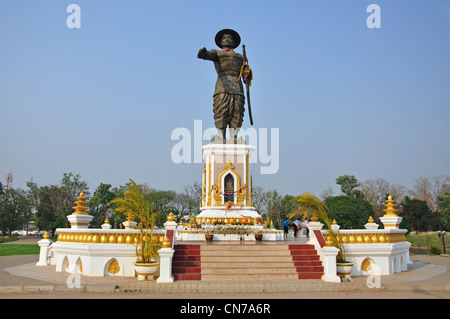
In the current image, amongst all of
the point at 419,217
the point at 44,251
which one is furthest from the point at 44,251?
the point at 419,217

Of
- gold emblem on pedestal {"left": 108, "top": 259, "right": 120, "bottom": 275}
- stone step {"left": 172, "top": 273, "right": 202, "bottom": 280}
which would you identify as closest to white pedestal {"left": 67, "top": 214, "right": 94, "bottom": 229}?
gold emblem on pedestal {"left": 108, "top": 259, "right": 120, "bottom": 275}

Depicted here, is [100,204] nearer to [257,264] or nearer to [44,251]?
[44,251]

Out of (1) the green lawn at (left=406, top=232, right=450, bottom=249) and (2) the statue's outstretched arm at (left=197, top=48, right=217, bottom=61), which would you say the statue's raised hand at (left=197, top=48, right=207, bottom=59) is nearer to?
(2) the statue's outstretched arm at (left=197, top=48, right=217, bottom=61)

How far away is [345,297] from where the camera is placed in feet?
23.6

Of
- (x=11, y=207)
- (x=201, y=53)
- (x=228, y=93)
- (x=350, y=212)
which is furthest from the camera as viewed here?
(x=11, y=207)

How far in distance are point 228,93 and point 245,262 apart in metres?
9.50

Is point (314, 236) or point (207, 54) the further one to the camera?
point (207, 54)

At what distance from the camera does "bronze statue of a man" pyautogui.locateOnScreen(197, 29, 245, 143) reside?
667 inches

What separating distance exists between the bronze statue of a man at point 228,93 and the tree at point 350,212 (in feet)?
66.4

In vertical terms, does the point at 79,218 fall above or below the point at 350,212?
above

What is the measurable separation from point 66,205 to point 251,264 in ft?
125

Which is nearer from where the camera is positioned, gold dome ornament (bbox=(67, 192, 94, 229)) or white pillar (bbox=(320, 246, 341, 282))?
white pillar (bbox=(320, 246, 341, 282))

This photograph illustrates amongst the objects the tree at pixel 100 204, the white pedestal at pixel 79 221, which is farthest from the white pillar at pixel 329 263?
the tree at pixel 100 204

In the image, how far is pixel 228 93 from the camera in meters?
16.9
